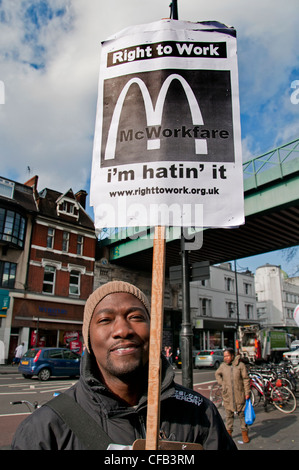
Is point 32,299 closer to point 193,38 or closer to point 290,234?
point 290,234

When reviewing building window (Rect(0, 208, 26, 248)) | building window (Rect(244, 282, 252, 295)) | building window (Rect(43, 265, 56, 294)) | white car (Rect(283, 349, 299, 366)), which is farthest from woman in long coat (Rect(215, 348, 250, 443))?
building window (Rect(244, 282, 252, 295))

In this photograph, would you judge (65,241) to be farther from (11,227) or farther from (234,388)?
(234,388)

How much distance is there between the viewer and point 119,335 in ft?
5.56

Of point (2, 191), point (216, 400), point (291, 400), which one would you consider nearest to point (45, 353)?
point (216, 400)

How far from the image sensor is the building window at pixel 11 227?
2334 cm

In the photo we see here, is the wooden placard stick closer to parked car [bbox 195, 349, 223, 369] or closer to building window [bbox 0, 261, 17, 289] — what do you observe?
building window [bbox 0, 261, 17, 289]

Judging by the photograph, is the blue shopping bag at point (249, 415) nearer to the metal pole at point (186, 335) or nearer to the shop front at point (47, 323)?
the metal pole at point (186, 335)

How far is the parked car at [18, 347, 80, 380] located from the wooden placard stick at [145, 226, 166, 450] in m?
15.9

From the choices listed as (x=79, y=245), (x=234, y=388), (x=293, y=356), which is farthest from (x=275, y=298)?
(x=234, y=388)

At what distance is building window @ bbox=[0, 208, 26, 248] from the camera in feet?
76.6

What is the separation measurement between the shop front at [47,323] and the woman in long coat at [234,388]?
19099 mm

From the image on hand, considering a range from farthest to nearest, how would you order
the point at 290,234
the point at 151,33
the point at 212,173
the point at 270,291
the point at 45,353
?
the point at 270,291, the point at 290,234, the point at 45,353, the point at 151,33, the point at 212,173
